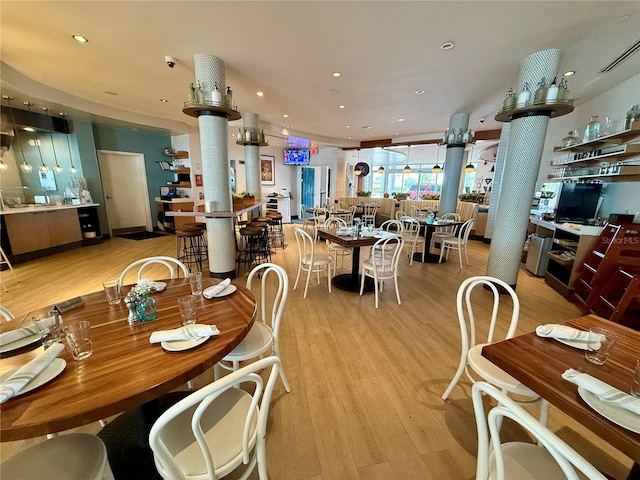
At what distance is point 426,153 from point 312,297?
10626 millimetres

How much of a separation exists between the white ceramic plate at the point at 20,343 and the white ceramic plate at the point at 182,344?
57cm

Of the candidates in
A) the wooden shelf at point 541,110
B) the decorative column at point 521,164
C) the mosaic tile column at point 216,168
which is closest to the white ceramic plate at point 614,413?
the decorative column at point 521,164

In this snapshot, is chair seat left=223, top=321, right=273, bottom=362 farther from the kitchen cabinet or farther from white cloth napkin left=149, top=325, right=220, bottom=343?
the kitchen cabinet

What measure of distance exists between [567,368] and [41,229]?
23.9 ft

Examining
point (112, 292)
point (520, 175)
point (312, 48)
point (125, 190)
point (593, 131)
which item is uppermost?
point (312, 48)

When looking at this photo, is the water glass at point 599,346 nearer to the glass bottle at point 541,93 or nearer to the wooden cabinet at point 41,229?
the glass bottle at point 541,93

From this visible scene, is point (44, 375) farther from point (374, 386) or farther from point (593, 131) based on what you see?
point (593, 131)

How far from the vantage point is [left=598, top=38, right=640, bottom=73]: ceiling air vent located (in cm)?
271

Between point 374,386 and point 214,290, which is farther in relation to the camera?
point 374,386

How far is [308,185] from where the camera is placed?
10.7 m

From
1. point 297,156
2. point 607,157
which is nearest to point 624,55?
point 607,157

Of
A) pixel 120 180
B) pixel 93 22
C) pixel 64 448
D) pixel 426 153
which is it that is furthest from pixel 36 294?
pixel 426 153

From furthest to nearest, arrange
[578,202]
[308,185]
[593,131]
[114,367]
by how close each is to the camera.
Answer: [308,185]
[578,202]
[593,131]
[114,367]

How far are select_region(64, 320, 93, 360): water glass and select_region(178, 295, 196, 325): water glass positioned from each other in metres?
0.35
